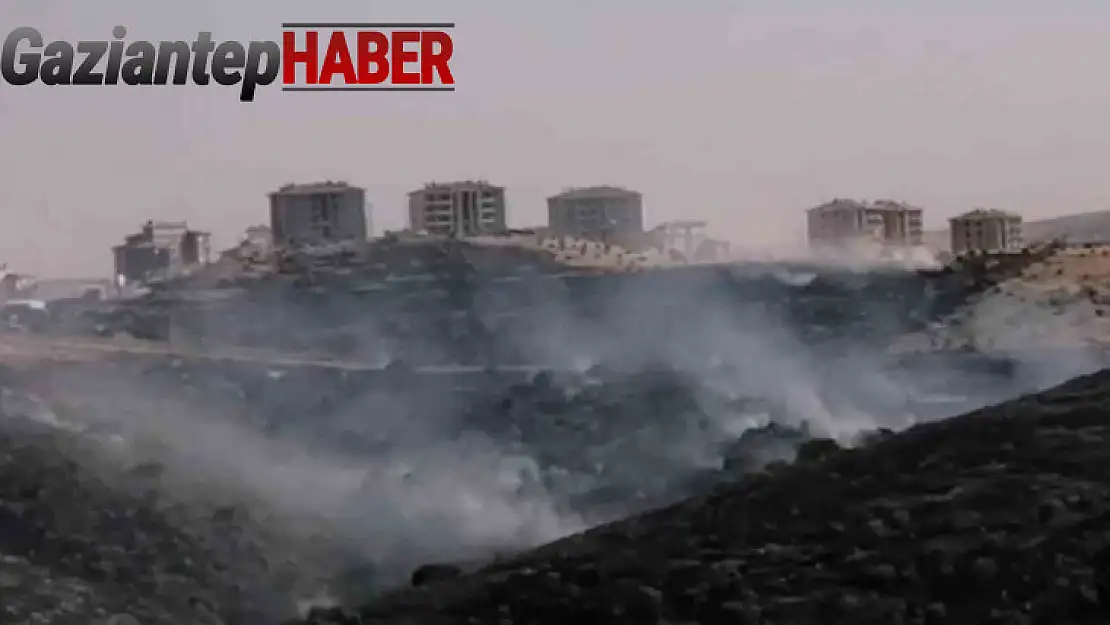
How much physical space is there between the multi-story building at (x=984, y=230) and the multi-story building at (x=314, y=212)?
168 centimetres

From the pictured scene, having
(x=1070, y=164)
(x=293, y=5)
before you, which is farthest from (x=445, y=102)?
(x=1070, y=164)

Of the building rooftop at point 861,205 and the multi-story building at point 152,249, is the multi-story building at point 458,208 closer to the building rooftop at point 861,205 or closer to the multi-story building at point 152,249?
the multi-story building at point 152,249

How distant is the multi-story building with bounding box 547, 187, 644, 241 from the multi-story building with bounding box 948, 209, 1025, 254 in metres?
0.90

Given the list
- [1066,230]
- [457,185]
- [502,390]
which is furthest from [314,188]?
[1066,230]

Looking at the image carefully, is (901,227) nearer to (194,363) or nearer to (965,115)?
(965,115)

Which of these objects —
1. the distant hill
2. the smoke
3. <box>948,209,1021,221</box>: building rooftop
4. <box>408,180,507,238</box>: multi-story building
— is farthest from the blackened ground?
<box>408,180,507,238</box>: multi-story building

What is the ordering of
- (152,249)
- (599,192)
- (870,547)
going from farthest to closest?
(599,192), (152,249), (870,547)

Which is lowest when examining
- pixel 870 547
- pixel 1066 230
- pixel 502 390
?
pixel 870 547

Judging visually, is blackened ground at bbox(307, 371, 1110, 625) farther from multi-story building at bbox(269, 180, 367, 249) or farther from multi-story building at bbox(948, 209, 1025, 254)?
multi-story building at bbox(269, 180, 367, 249)

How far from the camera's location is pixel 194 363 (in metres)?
3.58

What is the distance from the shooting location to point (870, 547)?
3.16 m

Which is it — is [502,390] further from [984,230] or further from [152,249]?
[984,230]

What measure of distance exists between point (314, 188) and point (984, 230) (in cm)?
189

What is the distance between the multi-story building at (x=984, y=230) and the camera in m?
3.76
